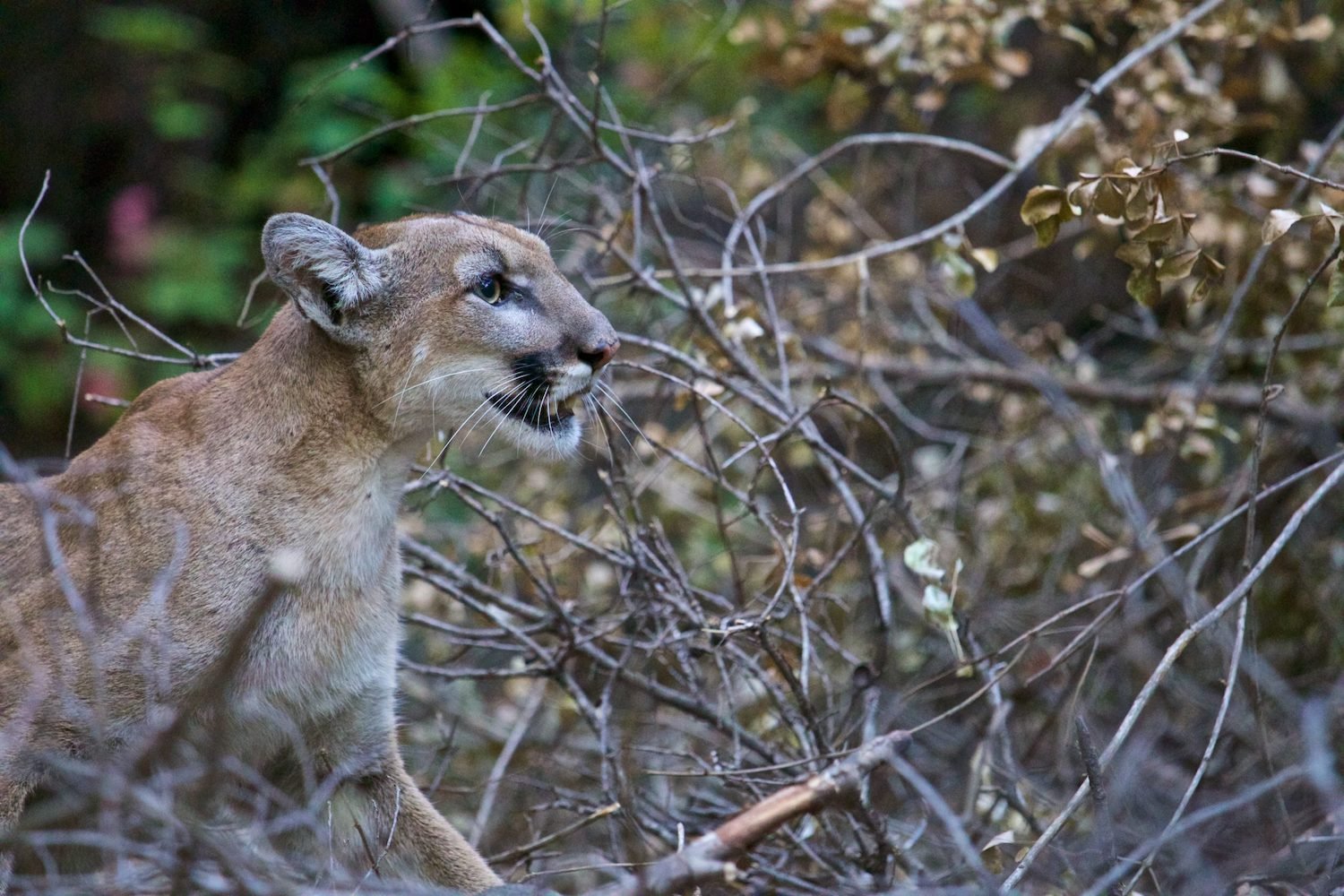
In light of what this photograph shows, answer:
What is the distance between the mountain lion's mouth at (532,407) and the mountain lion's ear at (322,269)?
49 cm

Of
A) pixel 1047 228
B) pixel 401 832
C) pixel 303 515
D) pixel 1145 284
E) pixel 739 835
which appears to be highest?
pixel 1047 228

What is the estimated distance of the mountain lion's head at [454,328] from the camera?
413 centimetres

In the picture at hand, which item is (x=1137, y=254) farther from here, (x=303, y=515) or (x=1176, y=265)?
(x=303, y=515)

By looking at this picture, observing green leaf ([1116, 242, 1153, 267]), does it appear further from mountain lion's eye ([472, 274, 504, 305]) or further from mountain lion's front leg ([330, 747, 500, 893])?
mountain lion's front leg ([330, 747, 500, 893])

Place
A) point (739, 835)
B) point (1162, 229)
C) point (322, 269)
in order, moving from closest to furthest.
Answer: point (739, 835) < point (1162, 229) < point (322, 269)

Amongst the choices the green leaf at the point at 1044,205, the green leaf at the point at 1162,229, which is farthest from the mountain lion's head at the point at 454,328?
the green leaf at the point at 1162,229

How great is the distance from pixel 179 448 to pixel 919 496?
3823mm

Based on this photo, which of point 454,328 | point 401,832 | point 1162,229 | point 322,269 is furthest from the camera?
point 401,832

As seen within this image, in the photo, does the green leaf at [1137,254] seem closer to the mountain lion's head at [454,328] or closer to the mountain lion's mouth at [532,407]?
the mountain lion's head at [454,328]

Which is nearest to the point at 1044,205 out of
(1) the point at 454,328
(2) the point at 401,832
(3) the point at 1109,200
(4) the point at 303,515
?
(3) the point at 1109,200

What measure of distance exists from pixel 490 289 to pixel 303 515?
2.97 ft

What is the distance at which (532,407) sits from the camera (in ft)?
14.0

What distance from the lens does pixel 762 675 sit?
4.56 metres

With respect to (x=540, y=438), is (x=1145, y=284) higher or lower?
higher
